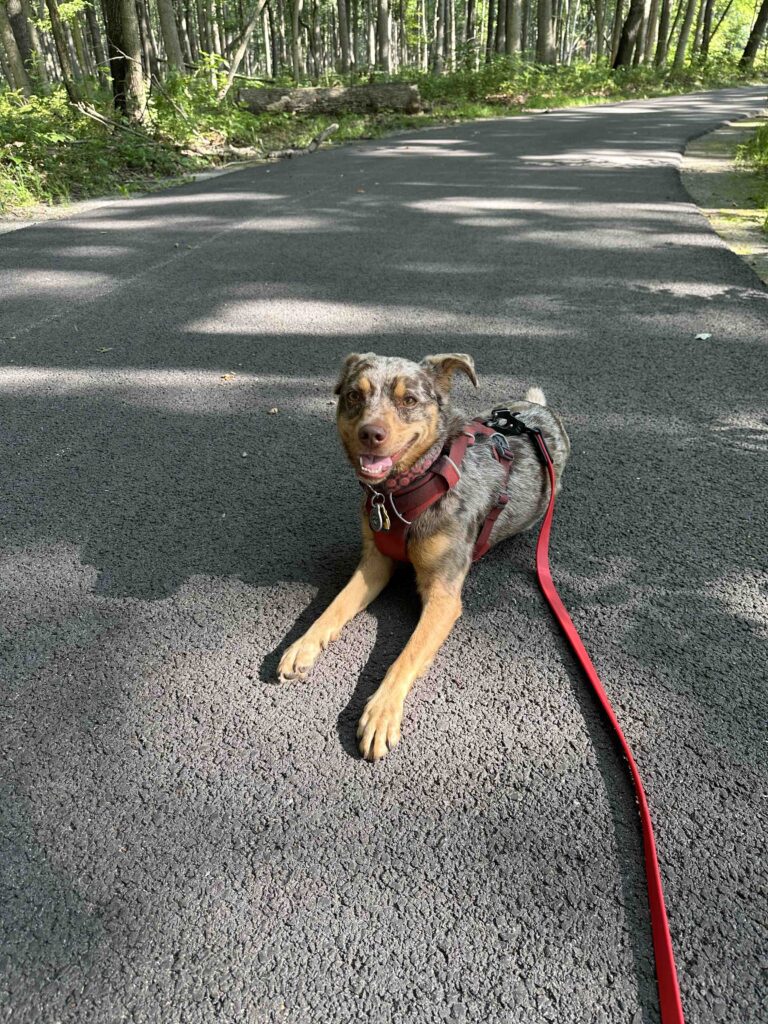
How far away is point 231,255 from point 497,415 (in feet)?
20.0

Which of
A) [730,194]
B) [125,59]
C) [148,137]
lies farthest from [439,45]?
[730,194]

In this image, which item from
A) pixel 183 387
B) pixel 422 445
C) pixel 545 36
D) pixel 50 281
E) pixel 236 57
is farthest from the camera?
pixel 545 36

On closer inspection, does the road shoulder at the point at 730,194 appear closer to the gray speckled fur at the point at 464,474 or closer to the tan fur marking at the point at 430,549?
the gray speckled fur at the point at 464,474

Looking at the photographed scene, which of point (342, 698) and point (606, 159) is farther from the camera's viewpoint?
point (606, 159)

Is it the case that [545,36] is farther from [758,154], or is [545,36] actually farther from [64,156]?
[64,156]

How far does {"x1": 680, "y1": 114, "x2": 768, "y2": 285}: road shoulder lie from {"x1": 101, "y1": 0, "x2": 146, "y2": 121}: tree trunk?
38.2 ft

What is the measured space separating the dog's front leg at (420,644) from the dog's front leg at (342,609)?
23 centimetres

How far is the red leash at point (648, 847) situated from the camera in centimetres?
182

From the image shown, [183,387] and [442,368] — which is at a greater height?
[442,368]

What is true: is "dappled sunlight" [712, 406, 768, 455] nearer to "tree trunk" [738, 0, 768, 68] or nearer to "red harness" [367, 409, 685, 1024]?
"red harness" [367, 409, 685, 1024]

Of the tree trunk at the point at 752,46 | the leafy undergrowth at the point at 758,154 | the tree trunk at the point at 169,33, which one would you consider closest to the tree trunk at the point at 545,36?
the tree trunk at the point at 169,33

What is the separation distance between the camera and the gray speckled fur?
3205mm

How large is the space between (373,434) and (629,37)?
143 feet

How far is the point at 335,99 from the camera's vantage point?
2266 cm
